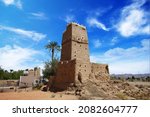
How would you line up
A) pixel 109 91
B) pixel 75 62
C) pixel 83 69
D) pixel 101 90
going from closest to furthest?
pixel 101 90, pixel 75 62, pixel 109 91, pixel 83 69

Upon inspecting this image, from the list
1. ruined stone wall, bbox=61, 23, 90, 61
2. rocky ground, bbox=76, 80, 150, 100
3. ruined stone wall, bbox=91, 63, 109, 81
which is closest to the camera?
rocky ground, bbox=76, 80, 150, 100

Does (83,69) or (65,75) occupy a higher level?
(83,69)

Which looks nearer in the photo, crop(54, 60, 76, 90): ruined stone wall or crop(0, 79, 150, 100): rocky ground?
crop(0, 79, 150, 100): rocky ground

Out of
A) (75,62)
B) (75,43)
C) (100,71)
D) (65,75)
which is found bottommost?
(65,75)

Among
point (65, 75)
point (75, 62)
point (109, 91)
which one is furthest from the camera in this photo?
point (65, 75)

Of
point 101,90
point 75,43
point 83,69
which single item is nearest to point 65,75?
point 83,69

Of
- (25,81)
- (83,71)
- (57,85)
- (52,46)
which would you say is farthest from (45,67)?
(83,71)


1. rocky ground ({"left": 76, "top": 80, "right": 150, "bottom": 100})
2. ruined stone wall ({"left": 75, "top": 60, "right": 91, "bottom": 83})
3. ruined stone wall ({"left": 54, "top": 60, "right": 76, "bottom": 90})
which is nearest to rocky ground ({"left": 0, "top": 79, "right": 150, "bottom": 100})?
rocky ground ({"left": 76, "top": 80, "right": 150, "bottom": 100})

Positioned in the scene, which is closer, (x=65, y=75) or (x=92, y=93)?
(x=92, y=93)

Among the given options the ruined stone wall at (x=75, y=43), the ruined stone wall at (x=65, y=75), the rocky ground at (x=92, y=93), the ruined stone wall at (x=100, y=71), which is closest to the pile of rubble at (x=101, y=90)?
the rocky ground at (x=92, y=93)

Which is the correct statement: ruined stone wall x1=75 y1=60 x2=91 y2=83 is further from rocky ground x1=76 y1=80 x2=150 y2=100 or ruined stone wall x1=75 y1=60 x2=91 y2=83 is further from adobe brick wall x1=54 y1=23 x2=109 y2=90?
rocky ground x1=76 y1=80 x2=150 y2=100

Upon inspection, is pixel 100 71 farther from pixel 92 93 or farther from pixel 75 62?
pixel 92 93

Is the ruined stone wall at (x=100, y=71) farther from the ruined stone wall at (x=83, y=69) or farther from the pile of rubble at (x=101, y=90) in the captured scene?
the ruined stone wall at (x=83, y=69)

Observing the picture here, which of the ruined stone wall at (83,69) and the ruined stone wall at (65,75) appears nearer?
the ruined stone wall at (83,69)
